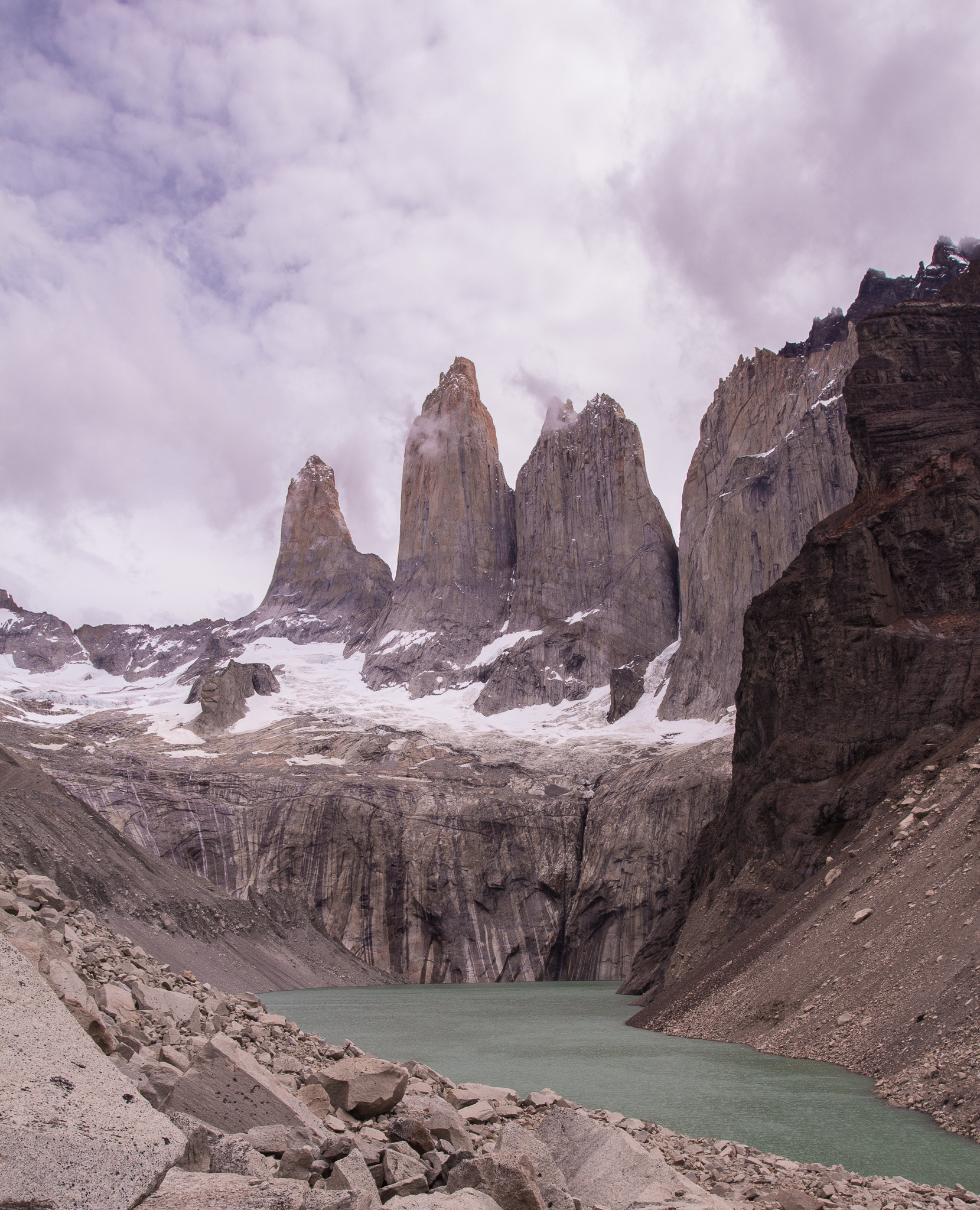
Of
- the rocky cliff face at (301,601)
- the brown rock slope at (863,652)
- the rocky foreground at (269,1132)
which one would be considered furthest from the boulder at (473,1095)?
the rocky cliff face at (301,601)

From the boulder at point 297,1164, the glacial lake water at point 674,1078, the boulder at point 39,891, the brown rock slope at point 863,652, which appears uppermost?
the brown rock slope at point 863,652

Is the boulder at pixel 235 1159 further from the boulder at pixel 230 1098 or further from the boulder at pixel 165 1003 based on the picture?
the boulder at pixel 165 1003

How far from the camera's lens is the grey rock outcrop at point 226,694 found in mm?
103438

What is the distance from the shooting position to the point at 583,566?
12369 centimetres

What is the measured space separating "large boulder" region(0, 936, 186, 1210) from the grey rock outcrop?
324 feet

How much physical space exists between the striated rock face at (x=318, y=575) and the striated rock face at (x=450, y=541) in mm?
14775

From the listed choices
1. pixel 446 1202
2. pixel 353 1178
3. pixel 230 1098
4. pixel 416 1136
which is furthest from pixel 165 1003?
pixel 446 1202

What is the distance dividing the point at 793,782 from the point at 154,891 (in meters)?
31.1

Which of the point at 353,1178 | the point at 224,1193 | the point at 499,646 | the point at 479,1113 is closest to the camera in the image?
the point at 224,1193

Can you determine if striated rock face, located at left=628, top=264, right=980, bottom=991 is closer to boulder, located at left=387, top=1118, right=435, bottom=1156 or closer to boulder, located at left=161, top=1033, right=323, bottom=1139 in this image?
boulder, located at left=387, top=1118, right=435, bottom=1156

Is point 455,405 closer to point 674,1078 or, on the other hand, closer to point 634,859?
point 634,859

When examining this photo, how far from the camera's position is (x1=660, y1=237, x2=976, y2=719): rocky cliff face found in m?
85.2

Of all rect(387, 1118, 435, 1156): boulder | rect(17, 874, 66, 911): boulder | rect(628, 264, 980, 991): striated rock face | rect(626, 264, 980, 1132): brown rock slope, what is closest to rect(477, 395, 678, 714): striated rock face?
rect(626, 264, 980, 1132): brown rock slope

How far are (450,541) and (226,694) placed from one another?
42.7 m
